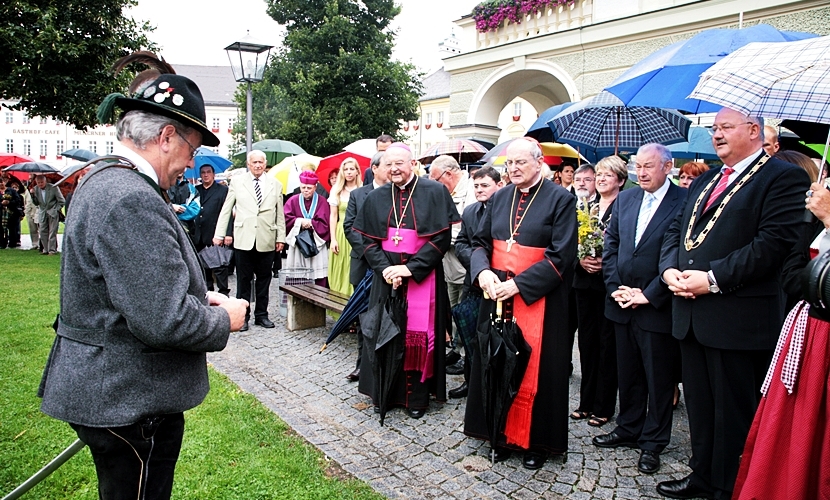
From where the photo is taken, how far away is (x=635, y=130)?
6.73 m

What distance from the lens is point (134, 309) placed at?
1.81 metres

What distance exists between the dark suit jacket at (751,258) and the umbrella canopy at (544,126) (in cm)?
456

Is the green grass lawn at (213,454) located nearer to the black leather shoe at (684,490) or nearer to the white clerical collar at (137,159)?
the black leather shoe at (684,490)

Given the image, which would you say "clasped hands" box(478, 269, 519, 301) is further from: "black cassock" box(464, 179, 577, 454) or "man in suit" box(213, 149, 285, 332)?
"man in suit" box(213, 149, 285, 332)

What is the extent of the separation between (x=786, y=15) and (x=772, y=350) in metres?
8.94

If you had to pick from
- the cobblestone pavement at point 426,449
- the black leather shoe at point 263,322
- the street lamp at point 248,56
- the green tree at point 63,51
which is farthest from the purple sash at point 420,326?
the green tree at point 63,51

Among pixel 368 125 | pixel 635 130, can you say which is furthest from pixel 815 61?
pixel 368 125

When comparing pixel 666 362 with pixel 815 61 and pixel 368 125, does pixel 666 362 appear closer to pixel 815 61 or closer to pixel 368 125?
pixel 815 61

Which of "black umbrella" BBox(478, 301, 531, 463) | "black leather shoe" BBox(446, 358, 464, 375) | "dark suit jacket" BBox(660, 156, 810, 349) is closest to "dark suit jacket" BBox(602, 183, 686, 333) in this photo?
"dark suit jacket" BBox(660, 156, 810, 349)

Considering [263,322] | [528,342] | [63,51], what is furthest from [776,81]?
[63,51]

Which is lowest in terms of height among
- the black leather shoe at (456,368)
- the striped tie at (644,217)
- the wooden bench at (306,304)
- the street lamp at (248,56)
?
the black leather shoe at (456,368)

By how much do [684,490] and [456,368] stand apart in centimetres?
277

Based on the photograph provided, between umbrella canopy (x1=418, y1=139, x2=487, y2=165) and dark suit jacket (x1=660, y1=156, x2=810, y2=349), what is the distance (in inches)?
304

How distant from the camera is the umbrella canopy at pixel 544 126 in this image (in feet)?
26.0
